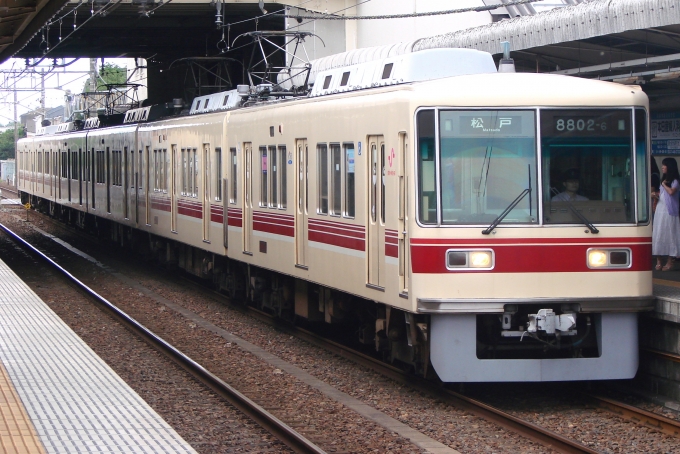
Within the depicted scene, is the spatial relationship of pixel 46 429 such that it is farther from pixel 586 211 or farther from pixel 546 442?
pixel 586 211

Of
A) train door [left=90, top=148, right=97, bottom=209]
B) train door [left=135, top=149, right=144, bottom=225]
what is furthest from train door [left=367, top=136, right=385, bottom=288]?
train door [left=90, top=148, right=97, bottom=209]

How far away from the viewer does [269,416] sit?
7.94 meters

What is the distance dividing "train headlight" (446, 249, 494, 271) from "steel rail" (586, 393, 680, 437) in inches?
57.5

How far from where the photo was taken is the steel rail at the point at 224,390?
7.29 metres

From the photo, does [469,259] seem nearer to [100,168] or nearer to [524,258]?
[524,258]

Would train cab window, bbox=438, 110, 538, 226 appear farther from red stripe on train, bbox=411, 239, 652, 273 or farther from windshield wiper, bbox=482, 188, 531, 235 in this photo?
red stripe on train, bbox=411, 239, 652, 273

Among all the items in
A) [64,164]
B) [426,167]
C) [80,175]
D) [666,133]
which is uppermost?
[666,133]

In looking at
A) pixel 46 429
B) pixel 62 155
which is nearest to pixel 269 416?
pixel 46 429

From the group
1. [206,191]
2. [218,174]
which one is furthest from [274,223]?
[206,191]

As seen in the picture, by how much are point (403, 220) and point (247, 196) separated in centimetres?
537

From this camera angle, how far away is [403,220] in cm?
844

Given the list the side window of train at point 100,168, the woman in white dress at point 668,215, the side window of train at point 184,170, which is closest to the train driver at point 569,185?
the woman in white dress at point 668,215

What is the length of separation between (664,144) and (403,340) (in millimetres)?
4296

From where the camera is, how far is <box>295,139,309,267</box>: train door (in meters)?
11.1
